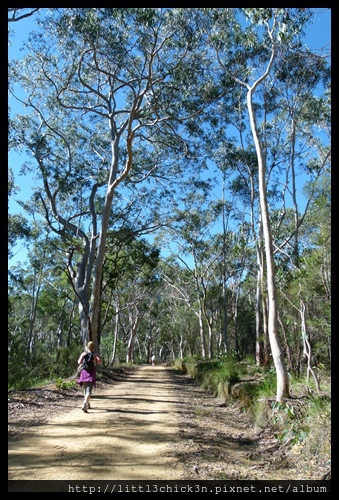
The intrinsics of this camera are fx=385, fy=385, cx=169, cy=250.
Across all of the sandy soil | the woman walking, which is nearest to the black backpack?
the woman walking

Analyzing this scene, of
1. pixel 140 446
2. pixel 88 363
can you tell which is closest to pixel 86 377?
pixel 88 363

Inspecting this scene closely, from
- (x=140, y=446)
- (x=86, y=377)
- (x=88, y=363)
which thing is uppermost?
(x=88, y=363)

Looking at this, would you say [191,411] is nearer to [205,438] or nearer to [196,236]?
[205,438]

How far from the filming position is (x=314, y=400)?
5434mm

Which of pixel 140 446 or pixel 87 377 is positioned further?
pixel 87 377

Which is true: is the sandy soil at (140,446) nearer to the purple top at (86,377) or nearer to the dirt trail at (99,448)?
the dirt trail at (99,448)

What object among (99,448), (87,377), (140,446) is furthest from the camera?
(87,377)

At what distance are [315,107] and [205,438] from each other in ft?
42.3

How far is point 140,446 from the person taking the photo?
5.18 m

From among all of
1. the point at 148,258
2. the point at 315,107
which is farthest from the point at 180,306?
the point at 315,107

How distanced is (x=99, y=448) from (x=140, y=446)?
0.56 meters

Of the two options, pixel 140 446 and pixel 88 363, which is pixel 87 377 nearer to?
pixel 88 363

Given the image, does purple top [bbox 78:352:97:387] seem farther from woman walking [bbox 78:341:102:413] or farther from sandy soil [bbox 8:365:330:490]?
sandy soil [bbox 8:365:330:490]

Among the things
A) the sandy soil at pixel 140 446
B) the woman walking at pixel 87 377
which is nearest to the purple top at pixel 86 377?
the woman walking at pixel 87 377
